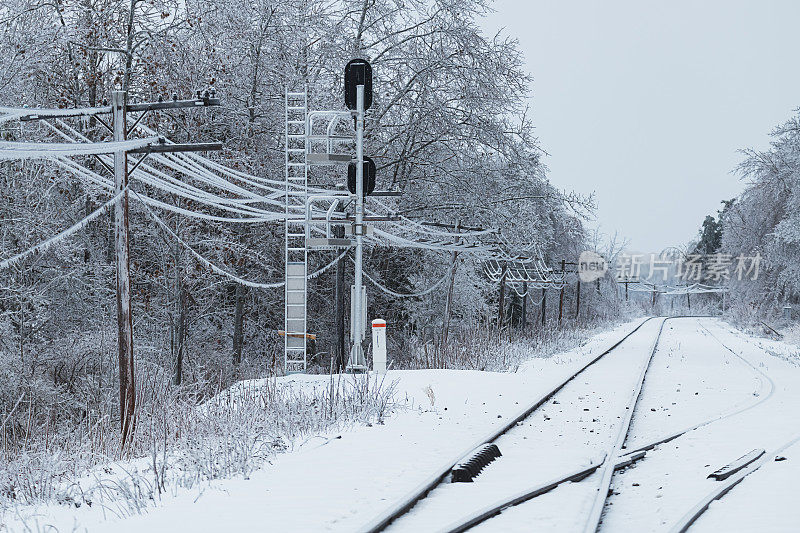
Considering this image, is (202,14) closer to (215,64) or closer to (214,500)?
(215,64)

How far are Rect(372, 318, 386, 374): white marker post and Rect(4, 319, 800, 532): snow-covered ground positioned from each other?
716 millimetres

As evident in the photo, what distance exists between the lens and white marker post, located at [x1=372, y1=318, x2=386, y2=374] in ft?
57.0

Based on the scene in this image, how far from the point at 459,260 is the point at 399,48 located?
32.2ft

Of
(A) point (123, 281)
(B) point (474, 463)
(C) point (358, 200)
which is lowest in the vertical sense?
(B) point (474, 463)

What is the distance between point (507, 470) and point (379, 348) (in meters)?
8.92

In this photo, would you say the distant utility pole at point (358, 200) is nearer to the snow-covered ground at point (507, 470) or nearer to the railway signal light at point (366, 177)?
the railway signal light at point (366, 177)

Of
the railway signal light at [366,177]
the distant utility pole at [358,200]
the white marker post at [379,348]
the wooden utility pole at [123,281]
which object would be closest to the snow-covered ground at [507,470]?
the white marker post at [379,348]

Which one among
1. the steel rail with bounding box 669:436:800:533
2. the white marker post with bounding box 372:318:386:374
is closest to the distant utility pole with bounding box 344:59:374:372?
the white marker post with bounding box 372:318:386:374

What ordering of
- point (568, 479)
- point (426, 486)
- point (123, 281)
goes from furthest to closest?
point (123, 281) < point (568, 479) < point (426, 486)

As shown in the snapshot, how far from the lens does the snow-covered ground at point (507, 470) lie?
6738 millimetres

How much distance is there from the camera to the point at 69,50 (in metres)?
25.5

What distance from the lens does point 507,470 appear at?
877 cm

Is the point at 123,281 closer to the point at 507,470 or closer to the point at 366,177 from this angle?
the point at 366,177

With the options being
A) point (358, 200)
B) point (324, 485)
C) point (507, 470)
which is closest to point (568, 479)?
point (507, 470)
